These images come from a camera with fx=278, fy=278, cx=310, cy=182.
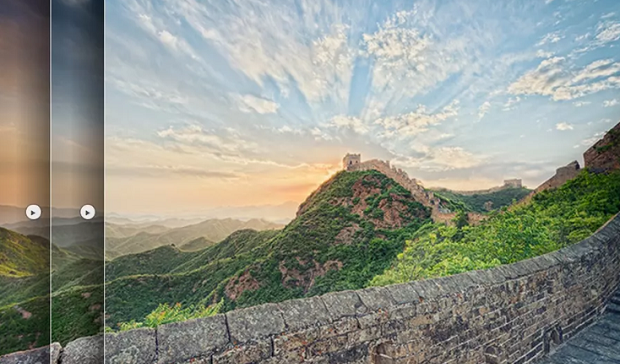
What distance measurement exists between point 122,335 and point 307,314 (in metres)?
0.95

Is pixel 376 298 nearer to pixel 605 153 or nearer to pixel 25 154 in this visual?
pixel 25 154

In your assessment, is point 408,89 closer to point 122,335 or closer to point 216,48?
point 216,48

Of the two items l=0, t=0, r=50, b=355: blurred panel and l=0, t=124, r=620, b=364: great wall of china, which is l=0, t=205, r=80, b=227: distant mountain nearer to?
l=0, t=0, r=50, b=355: blurred panel

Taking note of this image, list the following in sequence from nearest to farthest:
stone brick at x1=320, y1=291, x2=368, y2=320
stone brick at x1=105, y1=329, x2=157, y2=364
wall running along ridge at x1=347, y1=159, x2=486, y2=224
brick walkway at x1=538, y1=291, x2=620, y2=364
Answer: stone brick at x1=105, y1=329, x2=157, y2=364 < stone brick at x1=320, y1=291, x2=368, y2=320 < brick walkway at x1=538, y1=291, x2=620, y2=364 < wall running along ridge at x1=347, y1=159, x2=486, y2=224

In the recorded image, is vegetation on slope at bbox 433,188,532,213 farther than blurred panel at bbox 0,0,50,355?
Yes

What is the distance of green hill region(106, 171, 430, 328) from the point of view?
1287 cm

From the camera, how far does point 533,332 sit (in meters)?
2.93

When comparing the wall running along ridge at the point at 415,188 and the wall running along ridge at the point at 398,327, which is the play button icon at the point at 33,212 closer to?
the wall running along ridge at the point at 398,327

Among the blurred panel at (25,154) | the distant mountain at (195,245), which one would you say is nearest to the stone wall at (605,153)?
the blurred panel at (25,154)

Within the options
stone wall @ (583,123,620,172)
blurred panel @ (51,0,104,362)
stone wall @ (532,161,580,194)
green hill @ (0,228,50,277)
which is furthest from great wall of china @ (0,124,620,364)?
stone wall @ (532,161,580,194)

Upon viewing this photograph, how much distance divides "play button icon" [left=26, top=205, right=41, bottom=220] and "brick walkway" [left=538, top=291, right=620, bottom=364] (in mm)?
4305

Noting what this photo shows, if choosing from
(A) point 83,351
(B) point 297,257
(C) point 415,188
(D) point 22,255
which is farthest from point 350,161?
(D) point 22,255

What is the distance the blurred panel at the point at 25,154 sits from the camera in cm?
80

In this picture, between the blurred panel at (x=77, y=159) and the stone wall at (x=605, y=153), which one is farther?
the stone wall at (x=605, y=153)
